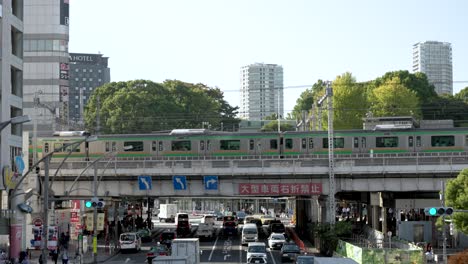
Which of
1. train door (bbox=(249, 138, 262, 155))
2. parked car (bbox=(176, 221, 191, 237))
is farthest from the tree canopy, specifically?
train door (bbox=(249, 138, 262, 155))

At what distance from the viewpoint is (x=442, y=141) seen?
83.8 meters

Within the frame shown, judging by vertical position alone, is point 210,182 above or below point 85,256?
above

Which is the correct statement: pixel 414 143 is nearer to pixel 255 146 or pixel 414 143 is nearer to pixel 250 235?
pixel 255 146

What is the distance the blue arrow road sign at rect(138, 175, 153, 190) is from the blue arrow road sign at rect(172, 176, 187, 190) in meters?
2.26

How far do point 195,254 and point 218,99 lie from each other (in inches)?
5430

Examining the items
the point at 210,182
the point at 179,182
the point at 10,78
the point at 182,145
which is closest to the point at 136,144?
the point at 182,145

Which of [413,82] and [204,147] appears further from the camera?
[413,82]

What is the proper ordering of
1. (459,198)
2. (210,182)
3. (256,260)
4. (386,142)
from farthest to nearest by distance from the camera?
(386,142), (210,182), (459,198), (256,260)

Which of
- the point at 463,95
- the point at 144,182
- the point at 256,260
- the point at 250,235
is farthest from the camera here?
the point at 463,95

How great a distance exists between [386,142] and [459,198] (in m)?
24.2

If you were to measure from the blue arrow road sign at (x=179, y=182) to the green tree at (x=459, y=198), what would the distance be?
23950mm

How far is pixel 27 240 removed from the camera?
237 ft

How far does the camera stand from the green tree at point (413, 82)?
154 meters

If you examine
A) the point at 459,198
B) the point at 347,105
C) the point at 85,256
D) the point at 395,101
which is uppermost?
the point at 395,101
